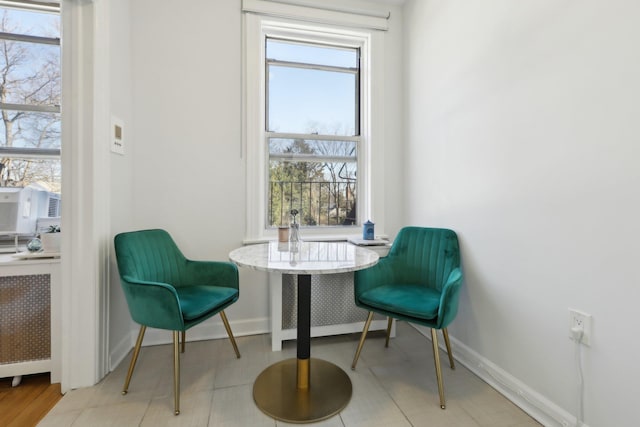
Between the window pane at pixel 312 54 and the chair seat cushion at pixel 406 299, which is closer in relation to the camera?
the chair seat cushion at pixel 406 299

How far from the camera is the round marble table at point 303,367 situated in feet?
4.64

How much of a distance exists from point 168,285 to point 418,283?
5.24 ft

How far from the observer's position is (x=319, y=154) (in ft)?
8.60

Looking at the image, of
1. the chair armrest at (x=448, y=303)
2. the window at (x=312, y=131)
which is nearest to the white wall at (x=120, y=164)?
the window at (x=312, y=131)

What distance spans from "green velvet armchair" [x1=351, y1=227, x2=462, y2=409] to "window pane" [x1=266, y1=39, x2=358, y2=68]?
5.43 feet

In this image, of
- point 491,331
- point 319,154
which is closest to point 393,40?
point 319,154

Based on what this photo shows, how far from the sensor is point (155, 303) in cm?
149

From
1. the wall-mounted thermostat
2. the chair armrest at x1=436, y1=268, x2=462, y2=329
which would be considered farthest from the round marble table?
the wall-mounted thermostat

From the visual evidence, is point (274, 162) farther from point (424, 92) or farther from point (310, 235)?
point (424, 92)

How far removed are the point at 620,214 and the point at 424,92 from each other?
161cm

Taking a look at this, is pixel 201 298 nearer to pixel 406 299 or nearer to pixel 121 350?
pixel 121 350

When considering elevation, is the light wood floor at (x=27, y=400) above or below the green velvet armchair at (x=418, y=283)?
below

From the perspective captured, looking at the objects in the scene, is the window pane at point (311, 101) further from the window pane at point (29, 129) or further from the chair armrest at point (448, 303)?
the chair armrest at point (448, 303)

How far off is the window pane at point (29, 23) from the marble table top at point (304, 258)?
204cm
